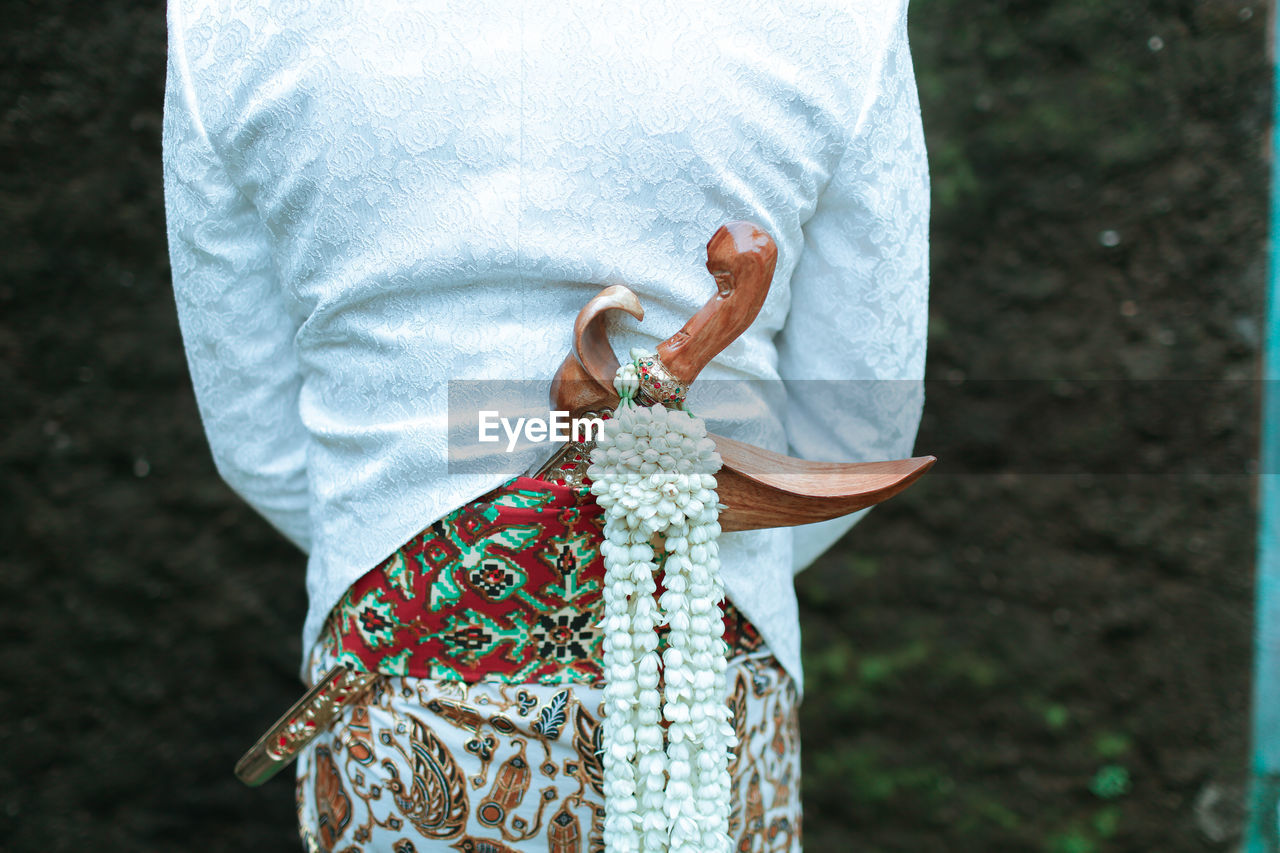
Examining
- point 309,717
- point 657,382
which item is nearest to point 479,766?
point 309,717

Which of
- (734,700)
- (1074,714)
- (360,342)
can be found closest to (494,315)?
(360,342)

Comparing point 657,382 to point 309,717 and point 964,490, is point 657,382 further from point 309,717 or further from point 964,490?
point 964,490

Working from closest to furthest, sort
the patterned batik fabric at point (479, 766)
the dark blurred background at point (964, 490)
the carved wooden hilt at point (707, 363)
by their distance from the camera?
the carved wooden hilt at point (707, 363) → the patterned batik fabric at point (479, 766) → the dark blurred background at point (964, 490)

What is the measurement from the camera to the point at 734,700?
2.86 feet

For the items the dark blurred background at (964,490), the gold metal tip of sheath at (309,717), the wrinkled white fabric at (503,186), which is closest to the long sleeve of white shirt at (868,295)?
the wrinkled white fabric at (503,186)

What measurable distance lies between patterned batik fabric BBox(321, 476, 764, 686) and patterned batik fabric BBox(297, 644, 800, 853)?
0.9 inches

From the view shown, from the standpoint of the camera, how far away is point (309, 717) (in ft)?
2.84

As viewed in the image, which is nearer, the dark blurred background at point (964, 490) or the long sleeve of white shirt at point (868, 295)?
the long sleeve of white shirt at point (868, 295)

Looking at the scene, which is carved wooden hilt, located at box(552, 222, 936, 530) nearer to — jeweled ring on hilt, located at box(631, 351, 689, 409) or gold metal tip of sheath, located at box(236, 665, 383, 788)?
jeweled ring on hilt, located at box(631, 351, 689, 409)

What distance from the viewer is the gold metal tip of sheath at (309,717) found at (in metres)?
0.85

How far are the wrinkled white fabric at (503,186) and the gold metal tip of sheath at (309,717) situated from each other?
7 cm

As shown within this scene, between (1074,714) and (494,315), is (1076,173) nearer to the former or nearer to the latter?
(1074,714)

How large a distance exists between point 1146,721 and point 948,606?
0.43 m

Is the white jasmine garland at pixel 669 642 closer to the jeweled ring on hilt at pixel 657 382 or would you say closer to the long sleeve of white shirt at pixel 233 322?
the jeweled ring on hilt at pixel 657 382
